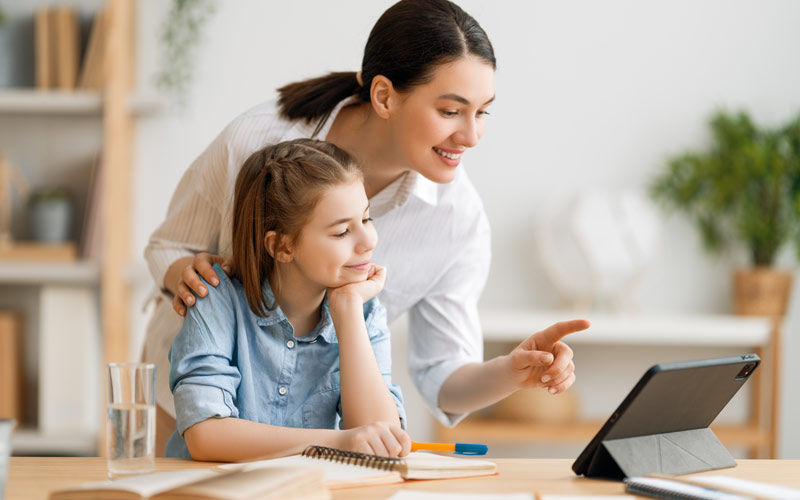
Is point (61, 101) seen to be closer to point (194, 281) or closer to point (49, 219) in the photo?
point (49, 219)

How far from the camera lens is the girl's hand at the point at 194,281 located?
1172 mm

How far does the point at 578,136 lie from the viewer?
2877mm

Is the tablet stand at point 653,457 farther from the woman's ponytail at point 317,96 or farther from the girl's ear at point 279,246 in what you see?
the woman's ponytail at point 317,96

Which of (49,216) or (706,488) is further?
(49,216)

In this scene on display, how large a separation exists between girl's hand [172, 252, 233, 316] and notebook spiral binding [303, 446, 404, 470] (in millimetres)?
295

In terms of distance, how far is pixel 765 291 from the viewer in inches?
106

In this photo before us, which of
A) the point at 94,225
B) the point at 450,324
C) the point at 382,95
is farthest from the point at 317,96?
the point at 94,225

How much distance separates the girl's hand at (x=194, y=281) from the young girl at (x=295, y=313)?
0.04 ft

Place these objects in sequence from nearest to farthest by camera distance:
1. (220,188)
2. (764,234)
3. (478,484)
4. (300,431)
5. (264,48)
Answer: (478,484), (300,431), (220,188), (764,234), (264,48)

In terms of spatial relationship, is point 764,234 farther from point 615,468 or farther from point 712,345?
point 615,468

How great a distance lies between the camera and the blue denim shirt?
1.12 m

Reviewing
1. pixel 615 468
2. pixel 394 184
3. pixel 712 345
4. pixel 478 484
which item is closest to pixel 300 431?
pixel 478 484

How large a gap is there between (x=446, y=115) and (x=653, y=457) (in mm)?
590

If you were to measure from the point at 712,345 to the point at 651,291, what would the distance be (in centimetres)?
28
